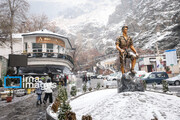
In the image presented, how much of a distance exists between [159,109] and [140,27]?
91868mm

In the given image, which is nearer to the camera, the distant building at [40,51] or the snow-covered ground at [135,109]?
the snow-covered ground at [135,109]

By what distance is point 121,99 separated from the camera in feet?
18.7

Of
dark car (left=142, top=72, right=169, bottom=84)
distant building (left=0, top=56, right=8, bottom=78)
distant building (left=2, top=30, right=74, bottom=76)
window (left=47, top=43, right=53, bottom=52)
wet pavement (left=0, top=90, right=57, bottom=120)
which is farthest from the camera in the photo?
window (left=47, top=43, right=53, bottom=52)

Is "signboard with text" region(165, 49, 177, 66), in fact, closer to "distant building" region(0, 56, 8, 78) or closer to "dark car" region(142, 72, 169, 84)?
"dark car" region(142, 72, 169, 84)

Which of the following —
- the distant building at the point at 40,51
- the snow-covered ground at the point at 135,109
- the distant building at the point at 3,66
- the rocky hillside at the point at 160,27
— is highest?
the rocky hillside at the point at 160,27

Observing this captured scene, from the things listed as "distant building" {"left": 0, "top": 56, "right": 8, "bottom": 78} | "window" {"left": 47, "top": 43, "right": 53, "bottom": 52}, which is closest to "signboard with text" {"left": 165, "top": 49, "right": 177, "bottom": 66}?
"window" {"left": 47, "top": 43, "right": 53, "bottom": 52}

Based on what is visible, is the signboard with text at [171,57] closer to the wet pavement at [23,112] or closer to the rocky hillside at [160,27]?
the wet pavement at [23,112]

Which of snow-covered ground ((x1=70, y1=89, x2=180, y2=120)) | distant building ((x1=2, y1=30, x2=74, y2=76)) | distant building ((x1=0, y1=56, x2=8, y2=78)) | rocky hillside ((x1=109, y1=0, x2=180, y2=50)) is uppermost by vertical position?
rocky hillside ((x1=109, y1=0, x2=180, y2=50))

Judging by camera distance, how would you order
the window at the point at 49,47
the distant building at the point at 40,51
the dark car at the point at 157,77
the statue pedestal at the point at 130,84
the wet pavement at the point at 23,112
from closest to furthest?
the wet pavement at the point at 23,112
the statue pedestal at the point at 130,84
the dark car at the point at 157,77
the distant building at the point at 40,51
the window at the point at 49,47

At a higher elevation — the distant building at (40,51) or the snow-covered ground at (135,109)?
the distant building at (40,51)

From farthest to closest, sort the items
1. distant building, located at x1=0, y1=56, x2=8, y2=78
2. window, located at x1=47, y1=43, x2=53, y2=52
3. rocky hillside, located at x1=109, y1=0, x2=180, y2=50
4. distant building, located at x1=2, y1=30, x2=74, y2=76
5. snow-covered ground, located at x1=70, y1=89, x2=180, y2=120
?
rocky hillside, located at x1=109, y1=0, x2=180, y2=50 → window, located at x1=47, y1=43, x2=53, y2=52 → distant building, located at x1=2, y1=30, x2=74, y2=76 → distant building, located at x1=0, y1=56, x2=8, y2=78 → snow-covered ground, located at x1=70, y1=89, x2=180, y2=120

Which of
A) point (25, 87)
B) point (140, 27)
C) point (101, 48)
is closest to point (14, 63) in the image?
point (25, 87)

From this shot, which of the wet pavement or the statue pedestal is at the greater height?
the statue pedestal

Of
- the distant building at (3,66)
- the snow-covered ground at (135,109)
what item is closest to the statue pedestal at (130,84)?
the snow-covered ground at (135,109)
